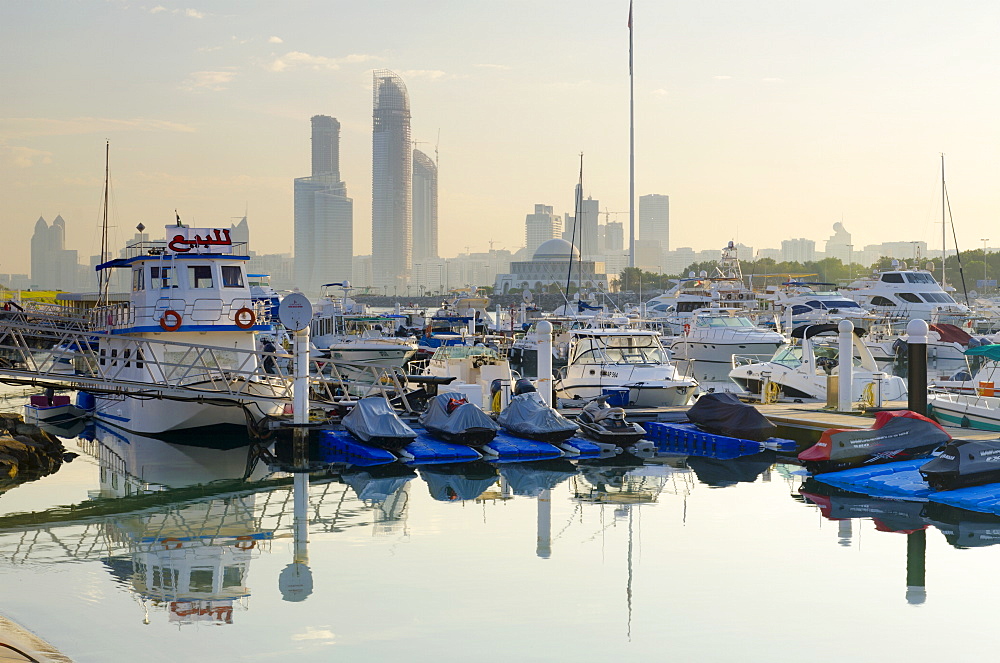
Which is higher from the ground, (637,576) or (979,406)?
(979,406)

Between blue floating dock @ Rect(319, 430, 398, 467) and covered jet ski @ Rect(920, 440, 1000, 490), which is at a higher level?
covered jet ski @ Rect(920, 440, 1000, 490)

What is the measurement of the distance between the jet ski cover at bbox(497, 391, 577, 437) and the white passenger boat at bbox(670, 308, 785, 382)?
2544cm

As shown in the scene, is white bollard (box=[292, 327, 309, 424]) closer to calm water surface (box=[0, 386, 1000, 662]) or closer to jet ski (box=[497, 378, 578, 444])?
calm water surface (box=[0, 386, 1000, 662])

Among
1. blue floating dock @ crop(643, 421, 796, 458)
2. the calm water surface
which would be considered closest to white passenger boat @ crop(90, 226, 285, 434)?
the calm water surface

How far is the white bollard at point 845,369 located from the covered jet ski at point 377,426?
11239 mm

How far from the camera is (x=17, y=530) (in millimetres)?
19594

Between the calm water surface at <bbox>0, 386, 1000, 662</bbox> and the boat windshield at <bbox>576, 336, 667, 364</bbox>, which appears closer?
the calm water surface at <bbox>0, 386, 1000, 662</bbox>

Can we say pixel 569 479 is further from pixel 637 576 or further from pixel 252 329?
pixel 252 329

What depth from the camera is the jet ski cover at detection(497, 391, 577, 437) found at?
2680cm

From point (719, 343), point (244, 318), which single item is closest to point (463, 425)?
point (244, 318)

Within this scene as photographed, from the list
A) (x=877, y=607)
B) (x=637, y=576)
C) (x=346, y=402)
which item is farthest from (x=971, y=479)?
(x=346, y=402)

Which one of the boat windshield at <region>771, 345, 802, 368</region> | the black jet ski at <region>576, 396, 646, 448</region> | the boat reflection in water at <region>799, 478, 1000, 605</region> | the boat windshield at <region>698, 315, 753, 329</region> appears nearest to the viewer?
the boat reflection in water at <region>799, 478, 1000, 605</region>

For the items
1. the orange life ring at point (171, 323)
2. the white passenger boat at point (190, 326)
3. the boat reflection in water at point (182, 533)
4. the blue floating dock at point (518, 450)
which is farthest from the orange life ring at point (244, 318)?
the blue floating dock at point (518, 450)

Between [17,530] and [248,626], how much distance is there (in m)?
7.79
